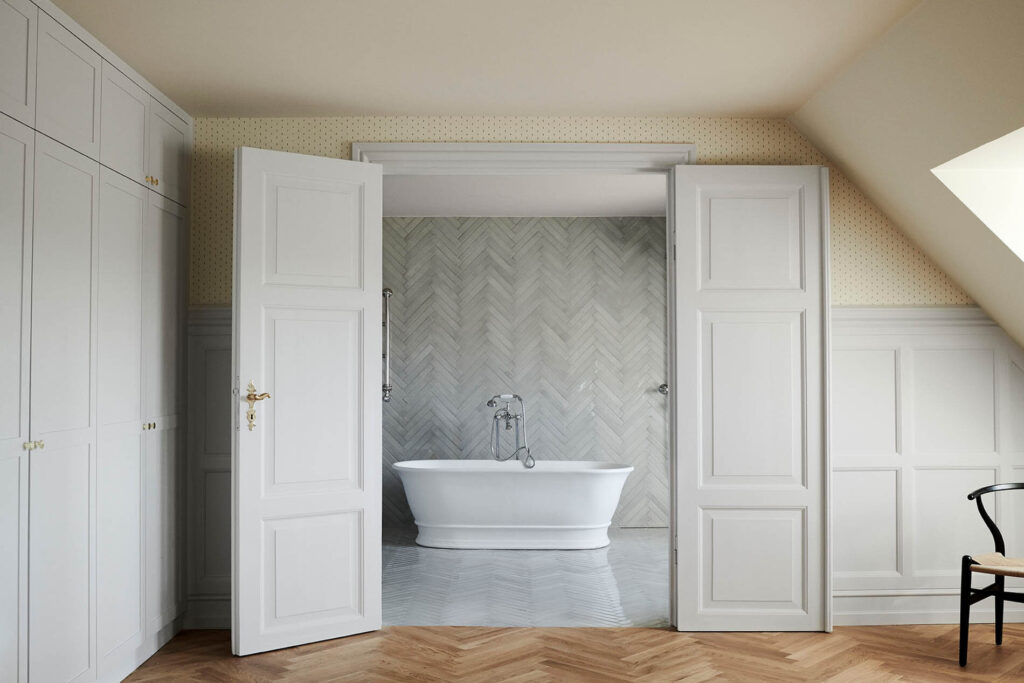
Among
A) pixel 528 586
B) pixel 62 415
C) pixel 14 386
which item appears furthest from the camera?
pixel 528 586

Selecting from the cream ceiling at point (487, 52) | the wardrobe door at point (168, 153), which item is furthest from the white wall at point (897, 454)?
the cream ceiling at point (487, 52)

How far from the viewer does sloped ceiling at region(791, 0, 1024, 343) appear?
9.11ft

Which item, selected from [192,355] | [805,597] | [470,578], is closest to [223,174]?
[192,355]

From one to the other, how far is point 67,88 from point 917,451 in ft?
13.6

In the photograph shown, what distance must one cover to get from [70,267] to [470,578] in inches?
120

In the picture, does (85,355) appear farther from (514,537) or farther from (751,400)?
(514,537)

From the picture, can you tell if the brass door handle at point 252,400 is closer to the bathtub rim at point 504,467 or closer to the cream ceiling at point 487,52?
the cream ceiling at point 487,52

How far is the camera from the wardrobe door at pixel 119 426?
324 cm

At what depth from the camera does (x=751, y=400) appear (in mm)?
4051

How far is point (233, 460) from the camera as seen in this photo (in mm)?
3693

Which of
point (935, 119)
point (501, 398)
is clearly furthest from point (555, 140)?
point (501, 398)

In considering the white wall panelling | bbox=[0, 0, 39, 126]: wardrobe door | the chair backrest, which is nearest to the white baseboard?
the white wall panelling

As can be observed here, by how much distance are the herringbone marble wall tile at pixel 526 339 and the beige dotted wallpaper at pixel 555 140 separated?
264 cm

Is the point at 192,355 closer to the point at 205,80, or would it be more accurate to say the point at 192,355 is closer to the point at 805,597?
the point at 205,80
